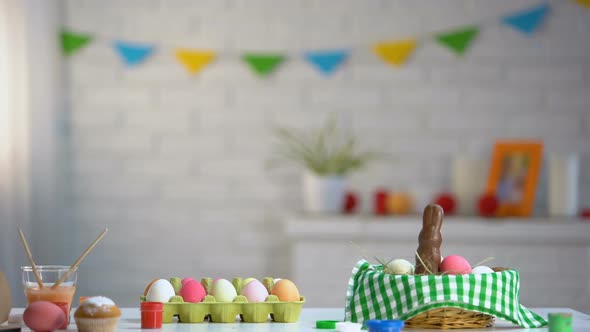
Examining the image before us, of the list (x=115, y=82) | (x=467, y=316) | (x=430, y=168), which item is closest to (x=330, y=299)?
(x=430, y=168)

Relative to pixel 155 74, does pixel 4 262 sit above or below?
below

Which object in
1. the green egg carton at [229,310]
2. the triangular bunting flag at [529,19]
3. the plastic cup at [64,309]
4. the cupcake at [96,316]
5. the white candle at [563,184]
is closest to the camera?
the cupcake at [96,316]

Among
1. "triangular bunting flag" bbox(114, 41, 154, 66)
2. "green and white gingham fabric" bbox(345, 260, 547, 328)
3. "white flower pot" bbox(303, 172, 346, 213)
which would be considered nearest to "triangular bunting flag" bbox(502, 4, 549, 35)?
"white flower pot" bbox(303, 172, 346, 213)

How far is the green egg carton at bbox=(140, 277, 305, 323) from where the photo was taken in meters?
1.87

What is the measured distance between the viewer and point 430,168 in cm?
427

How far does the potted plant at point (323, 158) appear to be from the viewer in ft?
13.2

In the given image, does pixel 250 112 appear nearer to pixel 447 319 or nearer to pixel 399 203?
pixel 399 203

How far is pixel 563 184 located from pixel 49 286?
8.92 feet

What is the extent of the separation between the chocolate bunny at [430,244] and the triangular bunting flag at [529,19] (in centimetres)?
258

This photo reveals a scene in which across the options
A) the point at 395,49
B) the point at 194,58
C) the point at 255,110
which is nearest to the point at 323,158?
the point at 255,110

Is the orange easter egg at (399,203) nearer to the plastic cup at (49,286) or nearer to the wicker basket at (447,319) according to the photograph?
the wicker basket at (447,319)

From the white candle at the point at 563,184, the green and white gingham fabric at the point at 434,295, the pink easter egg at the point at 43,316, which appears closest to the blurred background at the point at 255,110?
the white candle at the point at 563,184

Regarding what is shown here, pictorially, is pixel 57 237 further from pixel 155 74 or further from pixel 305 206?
pixel 305 206

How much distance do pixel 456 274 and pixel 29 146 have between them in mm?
2449
